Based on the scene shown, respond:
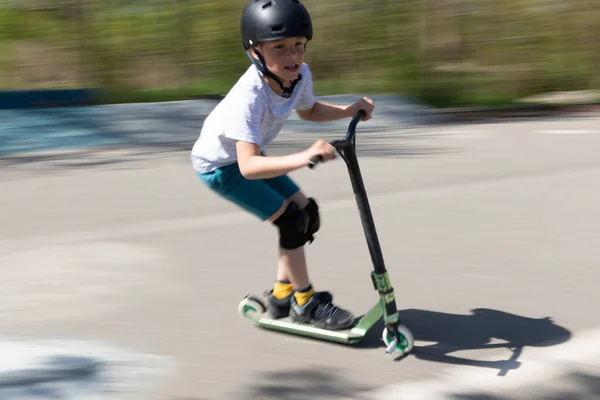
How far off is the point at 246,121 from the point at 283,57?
0.30 metres

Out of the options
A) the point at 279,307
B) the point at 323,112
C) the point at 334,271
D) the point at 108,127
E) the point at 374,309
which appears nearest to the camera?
the point at 374,309

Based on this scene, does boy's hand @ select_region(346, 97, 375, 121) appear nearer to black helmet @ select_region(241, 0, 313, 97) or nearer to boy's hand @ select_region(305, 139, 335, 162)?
black helmet @ select_region(241, 0, 313, 97)

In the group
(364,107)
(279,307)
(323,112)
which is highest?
(323,112)

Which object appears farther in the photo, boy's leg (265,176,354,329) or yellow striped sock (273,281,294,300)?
yellow striped sock (273,281,294,300)

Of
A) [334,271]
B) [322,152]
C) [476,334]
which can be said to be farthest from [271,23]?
[334,271]

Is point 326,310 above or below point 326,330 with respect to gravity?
above

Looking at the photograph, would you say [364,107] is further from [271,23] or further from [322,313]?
[322,313]

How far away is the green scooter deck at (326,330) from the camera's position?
3.89m

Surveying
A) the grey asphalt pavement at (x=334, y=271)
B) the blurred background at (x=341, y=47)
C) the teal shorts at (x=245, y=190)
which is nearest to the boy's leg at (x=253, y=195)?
the teal shorts at (x=245, y=190)

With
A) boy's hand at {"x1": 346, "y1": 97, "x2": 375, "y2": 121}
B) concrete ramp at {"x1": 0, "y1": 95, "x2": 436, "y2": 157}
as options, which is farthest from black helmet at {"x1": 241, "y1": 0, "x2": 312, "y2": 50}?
concrete ramp at {"x1": 0, "y1": 95, "x2": 436, "y2": 157}

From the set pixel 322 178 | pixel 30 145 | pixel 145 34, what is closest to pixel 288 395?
pixel 322 178

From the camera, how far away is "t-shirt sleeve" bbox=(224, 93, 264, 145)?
3701mm

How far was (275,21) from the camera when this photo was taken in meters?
3.71

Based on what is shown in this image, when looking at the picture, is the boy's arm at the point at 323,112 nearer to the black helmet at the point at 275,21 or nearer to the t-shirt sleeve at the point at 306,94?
the t-shirt sleeve at the point at 306,94
